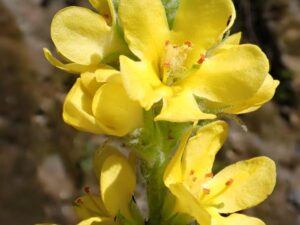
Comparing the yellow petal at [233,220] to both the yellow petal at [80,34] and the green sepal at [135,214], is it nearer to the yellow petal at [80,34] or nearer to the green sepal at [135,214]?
the green sepal at [135,214]

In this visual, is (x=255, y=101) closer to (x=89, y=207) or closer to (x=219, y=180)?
(x=219, y=180)

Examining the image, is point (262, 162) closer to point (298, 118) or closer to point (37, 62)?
point (37, 62)

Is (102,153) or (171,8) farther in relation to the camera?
(102,153)

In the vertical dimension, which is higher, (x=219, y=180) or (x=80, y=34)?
(x=80, y=34)

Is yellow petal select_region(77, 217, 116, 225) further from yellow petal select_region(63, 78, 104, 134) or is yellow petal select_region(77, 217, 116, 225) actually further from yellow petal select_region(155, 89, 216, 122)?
yellow petal select_region(155, 89, 216, 122)

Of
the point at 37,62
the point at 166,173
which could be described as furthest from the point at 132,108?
the point at 37,62

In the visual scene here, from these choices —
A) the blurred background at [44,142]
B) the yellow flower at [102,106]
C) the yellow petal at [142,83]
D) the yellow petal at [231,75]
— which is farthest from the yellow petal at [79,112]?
the blurred background at [44,142]

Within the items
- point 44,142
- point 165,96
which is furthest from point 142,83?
point 44,142
